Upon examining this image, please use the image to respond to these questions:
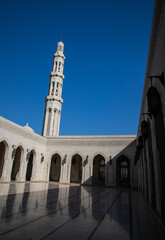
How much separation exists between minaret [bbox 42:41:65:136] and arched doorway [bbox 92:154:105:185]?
8248mm

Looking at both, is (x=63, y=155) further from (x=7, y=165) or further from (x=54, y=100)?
(x=54, y=100)

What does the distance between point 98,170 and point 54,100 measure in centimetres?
1280

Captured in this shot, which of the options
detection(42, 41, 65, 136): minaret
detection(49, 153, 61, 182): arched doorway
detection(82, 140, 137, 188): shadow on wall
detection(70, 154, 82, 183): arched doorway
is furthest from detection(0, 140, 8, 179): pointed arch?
detection(42, 41, 65, 136): minaret

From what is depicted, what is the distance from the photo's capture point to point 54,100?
90.8 feet

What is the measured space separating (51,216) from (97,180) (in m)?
18.7

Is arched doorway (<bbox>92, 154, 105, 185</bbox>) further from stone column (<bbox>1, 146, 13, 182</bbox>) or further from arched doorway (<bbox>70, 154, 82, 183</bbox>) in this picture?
stone column (<bbox>1, 146, 13, 182</bbox>)

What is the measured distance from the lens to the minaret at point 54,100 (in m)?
26.8

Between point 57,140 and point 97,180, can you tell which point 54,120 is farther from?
point 97,180

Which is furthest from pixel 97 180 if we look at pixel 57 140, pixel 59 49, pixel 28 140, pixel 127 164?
pixel 59 49

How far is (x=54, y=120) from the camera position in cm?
2730

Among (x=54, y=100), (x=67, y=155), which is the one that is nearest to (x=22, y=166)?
(x=67, y=155)

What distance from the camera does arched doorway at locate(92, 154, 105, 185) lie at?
2163cm

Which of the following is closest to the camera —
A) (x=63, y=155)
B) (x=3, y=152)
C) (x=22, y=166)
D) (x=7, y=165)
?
(x=7, y=165)

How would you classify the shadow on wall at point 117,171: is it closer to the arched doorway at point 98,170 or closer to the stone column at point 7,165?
the arched doorway at point 98,170
